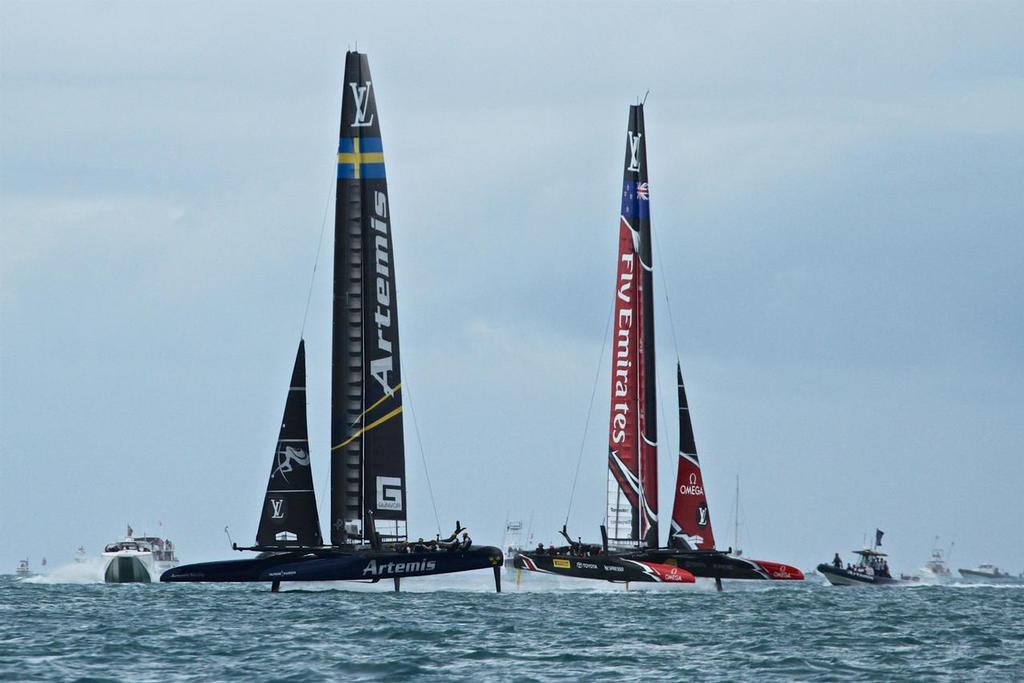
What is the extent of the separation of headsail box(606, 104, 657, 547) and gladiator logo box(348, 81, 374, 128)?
14509 millimetres

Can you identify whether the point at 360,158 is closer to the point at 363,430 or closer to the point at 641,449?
the point at 363,430

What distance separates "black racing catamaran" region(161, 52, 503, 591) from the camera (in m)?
47.7

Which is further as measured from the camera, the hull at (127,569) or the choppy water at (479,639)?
the hull at (127,569)

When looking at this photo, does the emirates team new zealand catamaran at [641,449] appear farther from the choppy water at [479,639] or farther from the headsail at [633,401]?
the choppy water at [479,639]

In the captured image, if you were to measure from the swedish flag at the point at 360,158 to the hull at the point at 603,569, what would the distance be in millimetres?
14294

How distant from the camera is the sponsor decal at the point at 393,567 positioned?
152 ft

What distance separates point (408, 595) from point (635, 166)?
788 inches

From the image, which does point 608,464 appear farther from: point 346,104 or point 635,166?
point 346,104

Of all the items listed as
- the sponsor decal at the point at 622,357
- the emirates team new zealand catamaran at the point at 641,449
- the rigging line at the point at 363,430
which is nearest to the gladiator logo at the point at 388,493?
the rigging line at the point at 363,430

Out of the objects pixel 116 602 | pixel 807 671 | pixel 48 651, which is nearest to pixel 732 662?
pixel 807 671

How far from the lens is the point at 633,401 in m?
61.2

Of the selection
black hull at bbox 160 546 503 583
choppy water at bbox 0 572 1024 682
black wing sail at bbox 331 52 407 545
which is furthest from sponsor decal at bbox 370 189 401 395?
choppy water at bbox 0 572 1024 682

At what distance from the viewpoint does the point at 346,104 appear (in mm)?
50875

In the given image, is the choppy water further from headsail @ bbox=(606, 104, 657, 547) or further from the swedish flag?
the swedish flag
